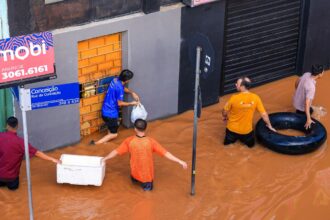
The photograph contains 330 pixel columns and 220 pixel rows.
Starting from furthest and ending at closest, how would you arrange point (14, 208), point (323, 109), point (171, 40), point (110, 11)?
point (323, 109) < point (171, 40) < point (110, 11) < point (14, 208)

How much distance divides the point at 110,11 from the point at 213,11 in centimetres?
229

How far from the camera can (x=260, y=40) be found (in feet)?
52.4

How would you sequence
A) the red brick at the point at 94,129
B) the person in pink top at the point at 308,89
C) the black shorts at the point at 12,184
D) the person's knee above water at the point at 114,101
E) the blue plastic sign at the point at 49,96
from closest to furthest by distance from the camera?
the blue plastic sign at the point at 49,96 < the black shorts at the point at 12,184 < the person's knee above water at the point at 114,101 < the person in pink top at the point at 308,89 < the red brick at the point at 94,129

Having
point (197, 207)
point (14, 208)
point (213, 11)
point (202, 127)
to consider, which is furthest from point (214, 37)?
point (14, 208)

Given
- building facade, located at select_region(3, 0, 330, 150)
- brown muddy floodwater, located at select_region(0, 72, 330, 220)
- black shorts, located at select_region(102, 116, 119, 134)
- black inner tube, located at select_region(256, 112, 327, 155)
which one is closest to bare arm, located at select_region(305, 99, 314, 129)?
black inner tube, located at select_region(256, 112, 327, 155)

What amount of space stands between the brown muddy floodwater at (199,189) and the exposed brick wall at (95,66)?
369 mm

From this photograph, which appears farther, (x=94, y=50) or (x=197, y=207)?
(x=94, y=50)

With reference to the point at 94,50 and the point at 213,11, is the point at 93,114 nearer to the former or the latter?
the point at 94,50

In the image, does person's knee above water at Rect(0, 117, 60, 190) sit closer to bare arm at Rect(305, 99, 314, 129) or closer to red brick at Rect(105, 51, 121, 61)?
red brick at Rect(105, 51, 121, 61)

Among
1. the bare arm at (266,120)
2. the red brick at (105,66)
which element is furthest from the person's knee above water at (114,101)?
the bare arm at (266,120)

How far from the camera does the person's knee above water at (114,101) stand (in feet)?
44.4

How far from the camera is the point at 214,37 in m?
14.9

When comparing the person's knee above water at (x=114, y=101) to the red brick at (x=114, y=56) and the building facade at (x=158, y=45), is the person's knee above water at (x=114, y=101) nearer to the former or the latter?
the building facade at (x=158, y=45)

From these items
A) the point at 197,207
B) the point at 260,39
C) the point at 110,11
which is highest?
the point at 110,11
